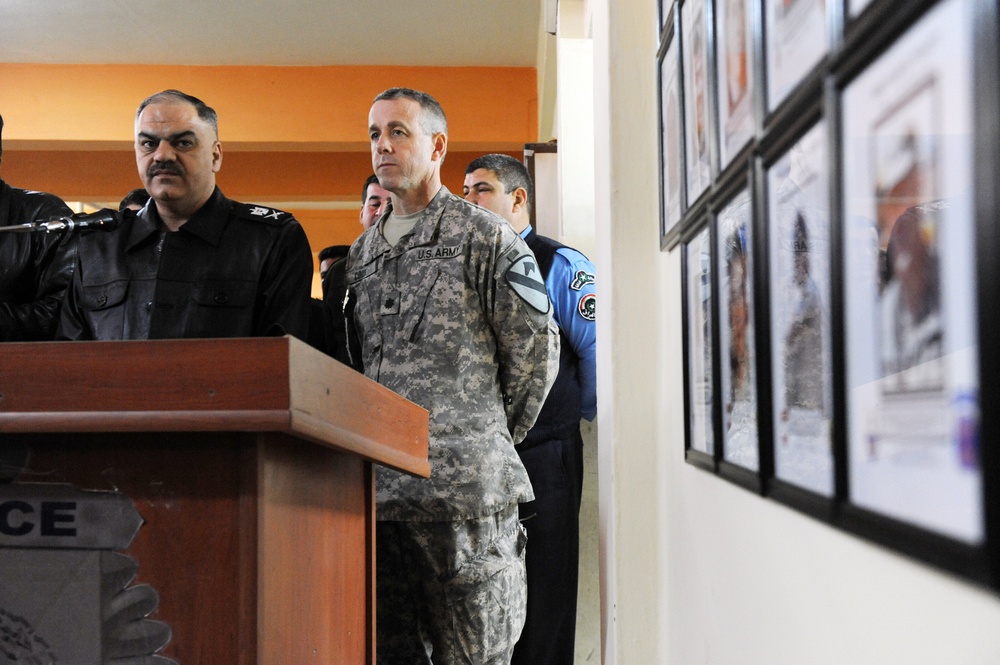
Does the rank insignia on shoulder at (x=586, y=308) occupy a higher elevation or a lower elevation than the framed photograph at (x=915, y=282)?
higher

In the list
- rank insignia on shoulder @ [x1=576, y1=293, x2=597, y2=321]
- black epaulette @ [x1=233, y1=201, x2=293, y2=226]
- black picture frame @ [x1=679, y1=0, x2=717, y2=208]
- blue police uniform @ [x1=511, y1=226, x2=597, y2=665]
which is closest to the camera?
black picture frame @ [x1=679, y1=0, x2=717, y2=208]

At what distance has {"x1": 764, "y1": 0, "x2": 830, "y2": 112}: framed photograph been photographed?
0.60m

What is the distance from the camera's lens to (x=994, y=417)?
383 mm

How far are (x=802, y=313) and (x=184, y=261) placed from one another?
138 cm

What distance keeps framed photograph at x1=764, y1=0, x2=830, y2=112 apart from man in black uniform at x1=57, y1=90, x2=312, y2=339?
3.75 feet

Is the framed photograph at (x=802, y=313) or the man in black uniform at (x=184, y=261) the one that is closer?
the framed photograph at (x=802, y=313)

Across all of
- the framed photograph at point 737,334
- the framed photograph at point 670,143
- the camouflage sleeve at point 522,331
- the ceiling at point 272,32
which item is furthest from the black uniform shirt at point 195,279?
the ceiling at point 272,32

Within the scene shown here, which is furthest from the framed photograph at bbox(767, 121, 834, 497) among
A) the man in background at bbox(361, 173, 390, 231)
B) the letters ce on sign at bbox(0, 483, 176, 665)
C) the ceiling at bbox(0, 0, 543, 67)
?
the ceiling at bbox(0, 0, 543, 67)

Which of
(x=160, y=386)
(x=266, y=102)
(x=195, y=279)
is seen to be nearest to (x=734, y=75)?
(x=160, y=386)

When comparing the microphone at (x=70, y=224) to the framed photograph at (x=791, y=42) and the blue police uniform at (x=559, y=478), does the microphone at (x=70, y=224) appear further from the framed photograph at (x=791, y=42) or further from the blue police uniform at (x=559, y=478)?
the blue police uniform at (x=559, y=478)

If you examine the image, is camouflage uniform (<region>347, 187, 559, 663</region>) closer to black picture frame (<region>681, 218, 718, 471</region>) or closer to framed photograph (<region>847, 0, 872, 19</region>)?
black picture frame (<region>681, 218, 718, 471</region>)

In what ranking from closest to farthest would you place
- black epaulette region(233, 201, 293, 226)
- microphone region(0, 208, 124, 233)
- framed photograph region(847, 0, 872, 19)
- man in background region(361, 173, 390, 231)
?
framed photograph region(847, 0, 872, 19) < microphone region(0, 208, 124, 233) < black epaulette region(233, 201, 293, 226) < man in background region(361, 173, 390, 231)

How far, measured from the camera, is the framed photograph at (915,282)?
0.41m

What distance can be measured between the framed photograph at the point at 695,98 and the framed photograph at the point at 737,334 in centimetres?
→ 12
